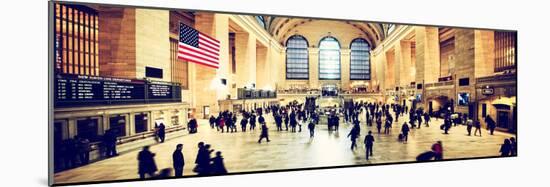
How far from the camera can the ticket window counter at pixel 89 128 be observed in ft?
17.7

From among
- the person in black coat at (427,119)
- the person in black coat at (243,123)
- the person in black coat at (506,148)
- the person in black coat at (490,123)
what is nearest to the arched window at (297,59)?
the person in black coat at (243,123)

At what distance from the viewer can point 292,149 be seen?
6629 millimetres

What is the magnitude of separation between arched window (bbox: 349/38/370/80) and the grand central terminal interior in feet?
0.08

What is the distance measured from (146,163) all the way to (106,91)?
142cm

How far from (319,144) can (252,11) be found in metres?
2.97

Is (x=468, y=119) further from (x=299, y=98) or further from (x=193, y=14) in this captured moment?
(x=193, y=14)

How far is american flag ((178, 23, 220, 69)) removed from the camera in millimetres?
6086

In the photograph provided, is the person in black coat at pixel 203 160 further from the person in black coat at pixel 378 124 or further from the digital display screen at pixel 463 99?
the digital display screen at pixel 463 99

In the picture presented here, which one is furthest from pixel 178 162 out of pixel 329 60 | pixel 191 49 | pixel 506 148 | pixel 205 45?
pixel 506 148

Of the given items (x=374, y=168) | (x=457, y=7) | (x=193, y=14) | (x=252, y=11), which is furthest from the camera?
(x=457, y=7)

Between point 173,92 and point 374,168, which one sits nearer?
point 173,92

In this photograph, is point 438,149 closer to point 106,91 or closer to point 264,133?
point 264,133

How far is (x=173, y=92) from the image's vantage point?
621 centimetres

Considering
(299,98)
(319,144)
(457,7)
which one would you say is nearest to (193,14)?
(299,98)
